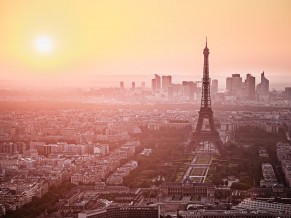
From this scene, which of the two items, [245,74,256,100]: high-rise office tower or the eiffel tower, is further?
[245,74,256,100]: high-rise office tower

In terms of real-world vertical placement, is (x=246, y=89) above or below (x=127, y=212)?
above

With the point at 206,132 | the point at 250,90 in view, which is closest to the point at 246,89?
the point at 250,90

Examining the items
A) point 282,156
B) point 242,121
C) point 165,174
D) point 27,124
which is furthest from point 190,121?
point 165,174

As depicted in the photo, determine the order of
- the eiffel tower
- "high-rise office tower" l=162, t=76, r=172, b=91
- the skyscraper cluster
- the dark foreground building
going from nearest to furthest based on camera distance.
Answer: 1. the dark foreground building
2. the eiffel tower
3. the skyscraper cluster
4. "high-rise office tower" l=162, t=76, r=172, b=91

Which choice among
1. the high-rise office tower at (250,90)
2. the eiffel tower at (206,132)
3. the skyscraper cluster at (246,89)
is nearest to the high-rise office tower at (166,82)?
the skyscraper cluster at (246,89)

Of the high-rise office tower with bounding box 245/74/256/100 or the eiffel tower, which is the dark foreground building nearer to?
the eiffel tower

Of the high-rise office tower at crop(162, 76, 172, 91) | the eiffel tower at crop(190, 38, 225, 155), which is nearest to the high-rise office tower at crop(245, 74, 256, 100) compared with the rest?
the high-rise office tower at crop(162, 76, 172, 91)

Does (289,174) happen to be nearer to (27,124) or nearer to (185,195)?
(185,195)

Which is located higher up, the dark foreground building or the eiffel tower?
the eiffel tower

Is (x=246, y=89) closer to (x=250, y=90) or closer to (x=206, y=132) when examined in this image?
(x=250, y=90)
